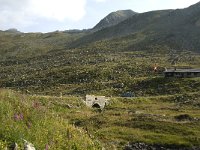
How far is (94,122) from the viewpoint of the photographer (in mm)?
55469

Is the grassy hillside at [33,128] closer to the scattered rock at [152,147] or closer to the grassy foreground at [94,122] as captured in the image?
the grassy foreground at [94,122]

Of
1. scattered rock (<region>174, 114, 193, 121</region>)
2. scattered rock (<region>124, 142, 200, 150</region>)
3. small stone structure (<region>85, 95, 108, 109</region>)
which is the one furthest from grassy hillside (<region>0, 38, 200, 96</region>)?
scattered rock (<region>124, 142, 200, 150</region>)

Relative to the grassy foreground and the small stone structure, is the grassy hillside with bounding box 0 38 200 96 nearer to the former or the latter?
the grassy foreground

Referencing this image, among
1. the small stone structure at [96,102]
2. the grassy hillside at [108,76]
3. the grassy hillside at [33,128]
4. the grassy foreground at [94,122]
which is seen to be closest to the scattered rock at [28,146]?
the grassy hillside at [33,128]

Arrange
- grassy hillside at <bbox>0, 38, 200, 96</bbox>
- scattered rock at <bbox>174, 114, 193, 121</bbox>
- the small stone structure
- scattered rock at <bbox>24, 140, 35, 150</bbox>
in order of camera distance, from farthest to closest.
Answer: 1. grassy hillside at <bbox>0, 38, 200, 96</bbox>
2. the small stone structure
3. scattered rock at <bbox>174, 114, 193, 121</bbox>
4. scattered rock at <bbox>24, 140, 35, 150</bbox>

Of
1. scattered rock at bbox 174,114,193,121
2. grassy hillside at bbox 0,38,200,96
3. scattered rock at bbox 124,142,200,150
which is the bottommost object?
grassy hillside at bbox 0,38,200,96

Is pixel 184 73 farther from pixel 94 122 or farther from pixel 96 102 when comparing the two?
pixel 94 122

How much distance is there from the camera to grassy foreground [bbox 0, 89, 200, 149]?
60.5 feet

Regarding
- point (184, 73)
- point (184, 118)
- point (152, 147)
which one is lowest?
point (184, 73)

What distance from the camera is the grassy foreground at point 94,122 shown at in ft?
60.5

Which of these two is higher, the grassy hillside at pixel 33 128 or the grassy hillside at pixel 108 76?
the grassy hillside at pixel 33 128

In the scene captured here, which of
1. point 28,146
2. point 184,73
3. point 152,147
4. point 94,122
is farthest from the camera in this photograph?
point 184,73

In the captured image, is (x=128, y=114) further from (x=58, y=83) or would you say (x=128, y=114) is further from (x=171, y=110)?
(x=58, y=83)

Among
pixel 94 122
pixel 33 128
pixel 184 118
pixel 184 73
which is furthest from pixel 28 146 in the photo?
pixel 184 73
